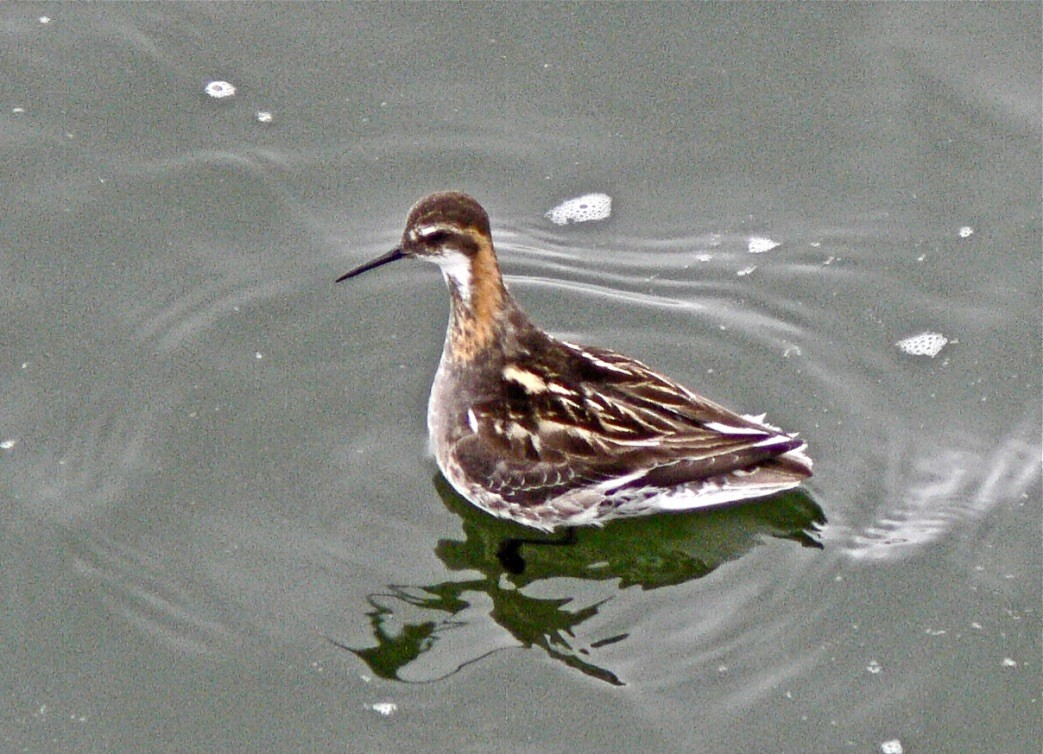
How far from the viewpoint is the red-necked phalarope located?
354 inches

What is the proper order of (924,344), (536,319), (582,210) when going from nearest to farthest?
1. (924,344)
2. (536,319)
3. (582,210)

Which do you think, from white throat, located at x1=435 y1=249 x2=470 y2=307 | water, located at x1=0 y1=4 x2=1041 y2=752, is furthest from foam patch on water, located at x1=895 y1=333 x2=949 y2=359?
white throat, located at x1=435 y1=249 x2=470 y2=307

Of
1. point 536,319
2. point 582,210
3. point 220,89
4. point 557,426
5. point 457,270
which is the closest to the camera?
point 557,426

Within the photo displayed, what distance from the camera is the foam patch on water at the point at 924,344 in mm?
10188

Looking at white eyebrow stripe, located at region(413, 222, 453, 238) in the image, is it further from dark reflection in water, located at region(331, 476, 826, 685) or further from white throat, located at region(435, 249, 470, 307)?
dark reflection in water, located at region(331, 476, 826, 685)

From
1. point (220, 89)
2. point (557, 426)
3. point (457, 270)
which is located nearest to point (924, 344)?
point (557, 426)

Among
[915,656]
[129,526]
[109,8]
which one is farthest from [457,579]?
[109,8]

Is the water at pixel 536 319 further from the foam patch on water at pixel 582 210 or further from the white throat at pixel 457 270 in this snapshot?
the white throat at pixel 457 270

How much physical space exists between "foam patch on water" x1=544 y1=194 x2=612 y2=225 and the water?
0.22 ft

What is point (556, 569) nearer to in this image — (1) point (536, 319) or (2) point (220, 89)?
(1) point (536, 319)

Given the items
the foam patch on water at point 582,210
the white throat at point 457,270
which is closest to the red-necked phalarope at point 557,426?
the white throat at point 457,270

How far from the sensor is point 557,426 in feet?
29.8

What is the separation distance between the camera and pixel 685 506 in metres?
9.22

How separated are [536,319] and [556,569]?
73.0 inches
